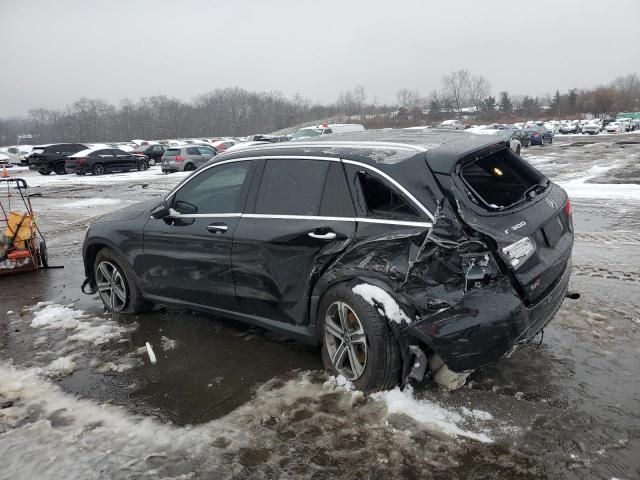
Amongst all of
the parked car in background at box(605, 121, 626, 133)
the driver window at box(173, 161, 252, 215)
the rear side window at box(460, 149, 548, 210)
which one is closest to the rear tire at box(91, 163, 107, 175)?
the driver window at box(173, 161, 252, 215)

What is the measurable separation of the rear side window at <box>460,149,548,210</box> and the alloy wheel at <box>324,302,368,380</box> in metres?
1.15

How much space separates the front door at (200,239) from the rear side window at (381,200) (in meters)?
1.15

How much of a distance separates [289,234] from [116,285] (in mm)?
2531

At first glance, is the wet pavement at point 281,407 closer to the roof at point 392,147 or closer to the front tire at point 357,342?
the front tire at point 357,342

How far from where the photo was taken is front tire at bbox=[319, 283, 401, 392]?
340 cm

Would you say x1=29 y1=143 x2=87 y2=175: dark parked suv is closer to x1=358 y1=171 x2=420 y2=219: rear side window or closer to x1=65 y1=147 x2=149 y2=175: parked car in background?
x1=65 y1=147 x2=149 y2=175: parked car in background

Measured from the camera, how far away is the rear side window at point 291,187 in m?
3.92

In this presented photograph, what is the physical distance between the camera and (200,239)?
454cm

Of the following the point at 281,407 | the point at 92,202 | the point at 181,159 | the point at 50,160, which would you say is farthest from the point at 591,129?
the point at 281,407

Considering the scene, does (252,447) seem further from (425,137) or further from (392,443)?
(425,137)

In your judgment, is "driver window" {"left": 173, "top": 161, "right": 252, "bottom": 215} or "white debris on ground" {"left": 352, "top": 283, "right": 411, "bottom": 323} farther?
"driver window" {"left": 173, "top": 161, "right": 252, "bottom": 215}

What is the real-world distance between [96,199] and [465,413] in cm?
1614

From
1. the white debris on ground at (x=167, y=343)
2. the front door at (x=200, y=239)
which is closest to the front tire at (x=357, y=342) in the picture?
the front door at (x=200, y=239)

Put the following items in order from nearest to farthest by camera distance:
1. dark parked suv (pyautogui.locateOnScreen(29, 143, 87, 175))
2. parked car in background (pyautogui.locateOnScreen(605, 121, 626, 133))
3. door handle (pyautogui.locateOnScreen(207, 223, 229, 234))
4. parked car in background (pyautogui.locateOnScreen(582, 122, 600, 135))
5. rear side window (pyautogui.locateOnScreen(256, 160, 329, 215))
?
rear side window (pyautogui.locateOnScreen(256, 160, 329, 215)), door handle (pyautogui.locateOnScreen(207, 223, 229, 234)), dark parked suv (pyautogui.locateOnScreen(29, 143, 87, 175)), parked car in background (pyautogui.locateOnScreen(605, 121, 626, 133)), parked car in background (pyautogui.locateOnScreen(582, 122, 600, 135))
